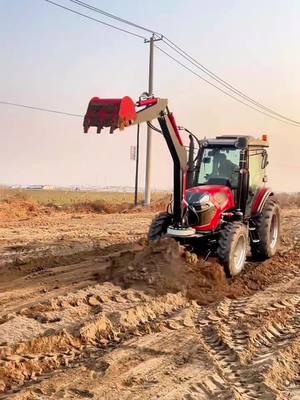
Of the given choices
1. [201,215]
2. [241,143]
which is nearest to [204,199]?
[201,215]

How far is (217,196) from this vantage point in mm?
9328

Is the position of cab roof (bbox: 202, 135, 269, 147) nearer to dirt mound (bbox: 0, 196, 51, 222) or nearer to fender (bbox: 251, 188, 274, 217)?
fender (bbox: 251, 188, 274, 217)

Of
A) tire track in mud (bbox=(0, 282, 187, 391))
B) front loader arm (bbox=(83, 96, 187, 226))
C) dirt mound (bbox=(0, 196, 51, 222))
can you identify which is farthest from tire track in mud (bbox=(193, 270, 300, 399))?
dirt mound (bbox=(0, 196, 51, 222))

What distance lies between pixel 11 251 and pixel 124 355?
749 centimetres

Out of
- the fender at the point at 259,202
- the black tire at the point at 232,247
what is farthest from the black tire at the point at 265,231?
the black tire at the point at 232,247

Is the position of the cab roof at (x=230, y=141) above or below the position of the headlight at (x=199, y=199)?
above

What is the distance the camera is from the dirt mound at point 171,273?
7.62m

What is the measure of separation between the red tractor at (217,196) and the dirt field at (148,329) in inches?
21.5

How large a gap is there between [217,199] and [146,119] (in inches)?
90.7

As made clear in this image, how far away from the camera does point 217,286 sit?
8.17 meters

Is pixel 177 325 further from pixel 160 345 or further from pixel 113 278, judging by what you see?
pixel 113 278

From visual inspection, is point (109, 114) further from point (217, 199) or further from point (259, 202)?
point (259, 202)

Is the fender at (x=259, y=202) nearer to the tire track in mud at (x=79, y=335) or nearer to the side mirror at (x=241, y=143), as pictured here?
the side mirror at (x=241, y=143)

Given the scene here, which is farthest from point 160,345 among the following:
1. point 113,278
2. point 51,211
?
point 51,211
